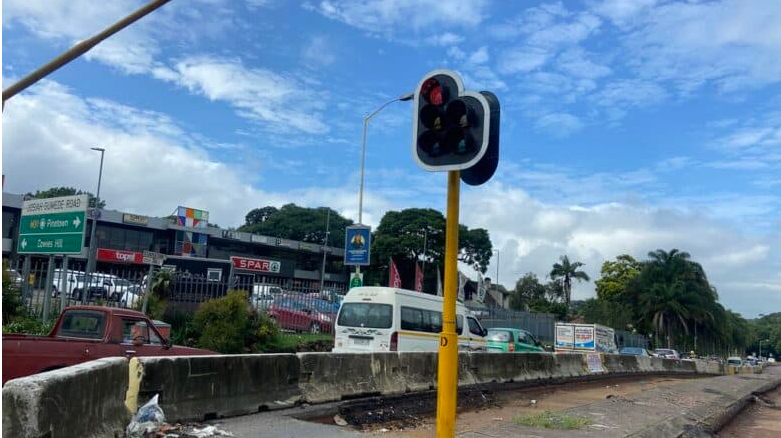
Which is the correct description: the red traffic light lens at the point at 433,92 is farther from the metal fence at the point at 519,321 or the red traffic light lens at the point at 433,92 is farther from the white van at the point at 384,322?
the metal fence at the point at 519,321

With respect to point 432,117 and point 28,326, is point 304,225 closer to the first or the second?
point 28,326

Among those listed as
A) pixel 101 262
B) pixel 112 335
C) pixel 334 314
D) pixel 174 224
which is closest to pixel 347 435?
→ pixel 112 335

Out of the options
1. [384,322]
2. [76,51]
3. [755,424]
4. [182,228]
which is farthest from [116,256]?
[755,424]

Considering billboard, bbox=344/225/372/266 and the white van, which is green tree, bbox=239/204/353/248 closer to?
billboard, bbox=344/225/372/266

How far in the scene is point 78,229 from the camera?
16484 millimetres

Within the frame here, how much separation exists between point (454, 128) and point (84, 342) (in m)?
7.49

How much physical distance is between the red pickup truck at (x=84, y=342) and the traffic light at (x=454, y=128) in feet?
22.6

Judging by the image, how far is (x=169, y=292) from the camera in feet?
61.9

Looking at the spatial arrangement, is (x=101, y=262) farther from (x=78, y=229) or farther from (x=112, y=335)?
(x=112, y=335)

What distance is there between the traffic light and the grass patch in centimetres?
621

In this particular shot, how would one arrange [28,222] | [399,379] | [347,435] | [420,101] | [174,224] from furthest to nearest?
[174,224] → [28,222] → [399,379] → [347,435] → [420,101]

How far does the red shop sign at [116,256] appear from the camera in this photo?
56.9 m

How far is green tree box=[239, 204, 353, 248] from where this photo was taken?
102 m

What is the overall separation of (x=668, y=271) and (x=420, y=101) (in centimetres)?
7368
